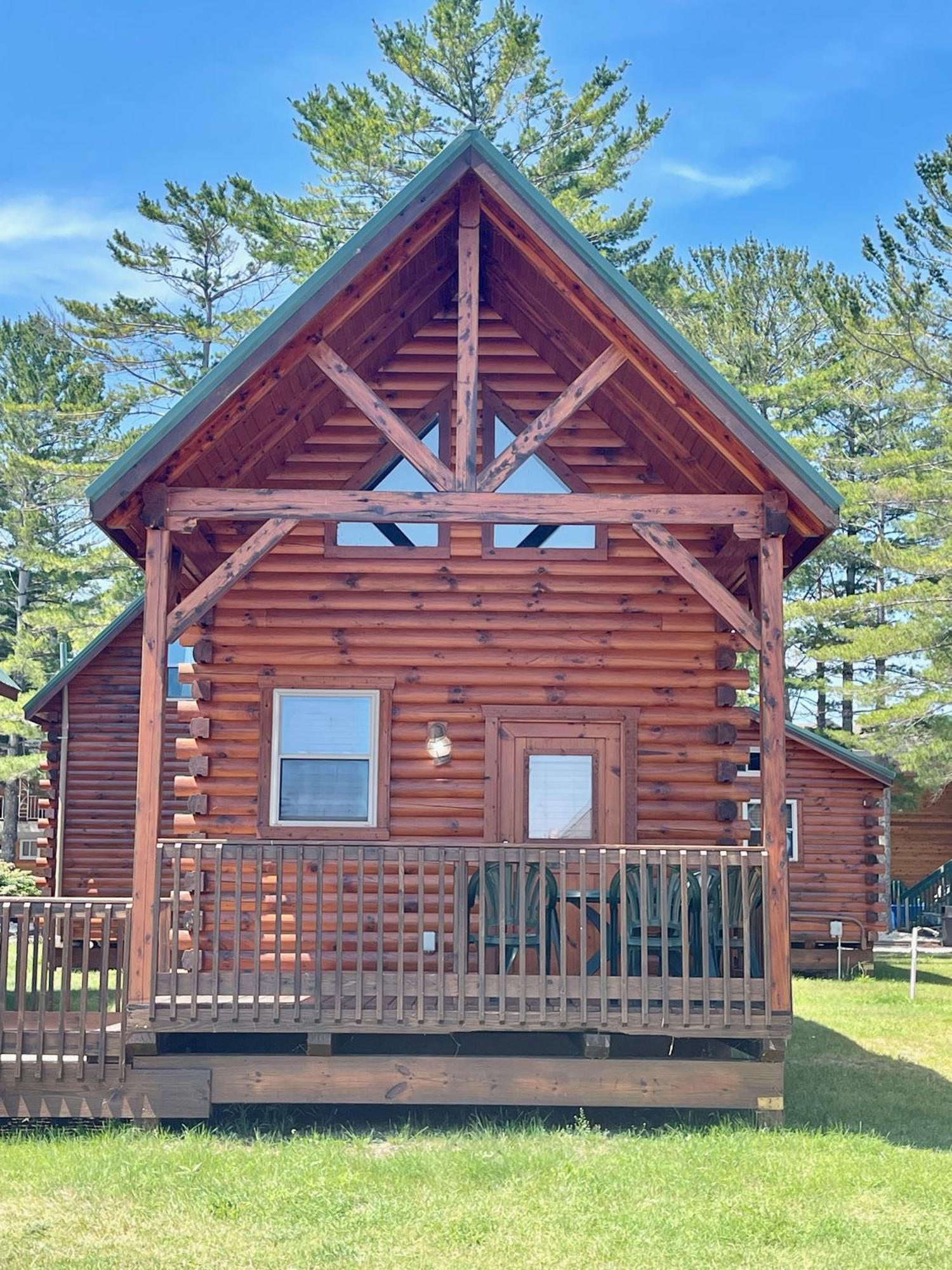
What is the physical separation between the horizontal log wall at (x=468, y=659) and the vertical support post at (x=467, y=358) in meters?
2.54

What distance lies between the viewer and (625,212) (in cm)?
3072

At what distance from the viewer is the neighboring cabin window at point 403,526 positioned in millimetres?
12812

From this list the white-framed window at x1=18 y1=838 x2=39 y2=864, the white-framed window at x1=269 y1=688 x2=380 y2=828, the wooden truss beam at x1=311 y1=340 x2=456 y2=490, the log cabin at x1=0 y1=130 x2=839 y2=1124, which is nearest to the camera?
the log cabin at x1=0 y1=130 x2=839 y2=1124

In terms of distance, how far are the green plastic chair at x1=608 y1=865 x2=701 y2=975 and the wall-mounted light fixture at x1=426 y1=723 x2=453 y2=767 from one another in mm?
2012

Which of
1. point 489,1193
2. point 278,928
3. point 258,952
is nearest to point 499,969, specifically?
point 278,928

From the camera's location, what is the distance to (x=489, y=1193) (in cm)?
820

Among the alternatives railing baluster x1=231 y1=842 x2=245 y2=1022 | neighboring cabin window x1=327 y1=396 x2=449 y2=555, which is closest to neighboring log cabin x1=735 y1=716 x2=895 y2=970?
neighboring cabin window x1=327 y1=396 x2=449 y2=555

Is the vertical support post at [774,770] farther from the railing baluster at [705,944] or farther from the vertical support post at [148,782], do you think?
the vertical support post at [148,782]

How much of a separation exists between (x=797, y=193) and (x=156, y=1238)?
36342 millimetres

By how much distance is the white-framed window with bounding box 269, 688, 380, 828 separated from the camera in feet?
40.9

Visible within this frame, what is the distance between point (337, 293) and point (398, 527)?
3.29 meters

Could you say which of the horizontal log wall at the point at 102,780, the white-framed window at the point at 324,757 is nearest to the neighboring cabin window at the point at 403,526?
the white-framed window at the point at 324,757

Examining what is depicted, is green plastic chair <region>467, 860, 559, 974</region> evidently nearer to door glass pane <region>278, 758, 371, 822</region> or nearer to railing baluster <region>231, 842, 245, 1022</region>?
door glass pane <region>278, 758, 371, 822</region>

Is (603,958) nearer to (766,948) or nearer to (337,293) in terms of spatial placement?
(766,948)
